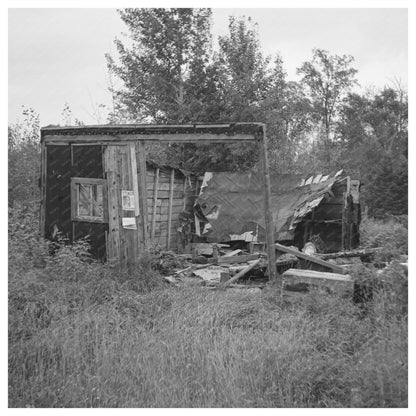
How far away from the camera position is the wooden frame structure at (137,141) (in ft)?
29.1

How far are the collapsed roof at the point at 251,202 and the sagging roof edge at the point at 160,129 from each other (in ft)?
16.0

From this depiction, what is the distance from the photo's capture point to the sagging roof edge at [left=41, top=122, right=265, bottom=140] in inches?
350

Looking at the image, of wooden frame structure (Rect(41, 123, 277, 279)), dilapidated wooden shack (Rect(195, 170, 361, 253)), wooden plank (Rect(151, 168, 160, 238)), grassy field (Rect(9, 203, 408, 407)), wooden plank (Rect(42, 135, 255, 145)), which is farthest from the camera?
wooden plank (Rect(151, 168, 160, 238))

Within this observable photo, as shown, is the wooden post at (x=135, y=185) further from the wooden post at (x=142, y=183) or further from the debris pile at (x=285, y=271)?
the debris pile at (x=285, y=271)

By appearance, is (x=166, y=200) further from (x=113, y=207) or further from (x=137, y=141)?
(x=137, y=141)

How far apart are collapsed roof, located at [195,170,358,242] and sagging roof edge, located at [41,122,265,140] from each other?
488 cm

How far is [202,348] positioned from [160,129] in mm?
5067

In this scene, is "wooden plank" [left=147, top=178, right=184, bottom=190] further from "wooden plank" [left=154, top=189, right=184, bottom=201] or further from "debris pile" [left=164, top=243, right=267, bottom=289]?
"debris pile" [left=164, top=243, right=267, bottom=289]

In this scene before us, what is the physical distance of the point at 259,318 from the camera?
22.0ft

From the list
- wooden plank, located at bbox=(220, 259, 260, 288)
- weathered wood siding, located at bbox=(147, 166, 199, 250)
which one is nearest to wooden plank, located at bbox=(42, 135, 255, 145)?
wooden plank, located at bbox=(220, 259, 260, 288)

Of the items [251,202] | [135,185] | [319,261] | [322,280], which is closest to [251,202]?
[251,202]

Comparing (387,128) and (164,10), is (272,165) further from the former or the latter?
(164,10)

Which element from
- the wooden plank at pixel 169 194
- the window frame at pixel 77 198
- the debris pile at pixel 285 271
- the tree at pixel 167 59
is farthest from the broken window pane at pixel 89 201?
the tree at pixel 167 59

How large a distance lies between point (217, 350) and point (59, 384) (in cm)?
186
